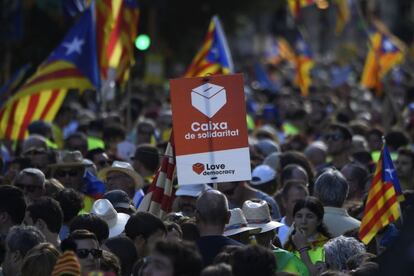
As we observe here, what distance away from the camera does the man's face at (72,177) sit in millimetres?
11680

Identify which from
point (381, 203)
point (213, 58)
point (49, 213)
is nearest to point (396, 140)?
point (213, 58)

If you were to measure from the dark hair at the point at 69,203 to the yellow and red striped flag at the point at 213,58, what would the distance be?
7.70m

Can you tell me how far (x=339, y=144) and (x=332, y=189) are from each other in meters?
3.61

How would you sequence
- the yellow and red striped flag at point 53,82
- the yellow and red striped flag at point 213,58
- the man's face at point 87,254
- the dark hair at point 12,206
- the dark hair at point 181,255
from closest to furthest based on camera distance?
1. the dark hair at point 181,255
2. the man's face at point 87,254
3. the dark hair at point 12,206
4. the yellow and red striped flag at point 53,82
5. the yellow and red striped flag at point 213,58

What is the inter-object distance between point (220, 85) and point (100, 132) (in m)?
6.81

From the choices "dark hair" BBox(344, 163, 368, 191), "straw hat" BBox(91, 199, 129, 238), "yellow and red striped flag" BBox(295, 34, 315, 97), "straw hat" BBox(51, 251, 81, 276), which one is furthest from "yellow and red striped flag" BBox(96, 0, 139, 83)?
"straw hat" BBox(51, 251, 81, 276)

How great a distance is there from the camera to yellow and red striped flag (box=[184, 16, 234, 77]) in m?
17.2

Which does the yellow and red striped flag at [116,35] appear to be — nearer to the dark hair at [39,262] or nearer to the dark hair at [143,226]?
the dark hair at [143,226]

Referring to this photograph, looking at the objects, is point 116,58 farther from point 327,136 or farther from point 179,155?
point 179,155

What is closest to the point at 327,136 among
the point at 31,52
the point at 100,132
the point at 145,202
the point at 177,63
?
the point at 100,132

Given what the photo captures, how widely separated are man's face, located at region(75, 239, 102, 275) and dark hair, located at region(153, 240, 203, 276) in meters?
1.32

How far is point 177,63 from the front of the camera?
3878 cm

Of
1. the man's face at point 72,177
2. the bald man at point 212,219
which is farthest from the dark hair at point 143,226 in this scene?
the man's face at point 72,177

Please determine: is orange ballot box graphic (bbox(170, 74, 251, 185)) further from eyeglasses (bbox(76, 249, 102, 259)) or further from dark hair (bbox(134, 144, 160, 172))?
A: dark hair (bbox(134, 144, 160, 172))
